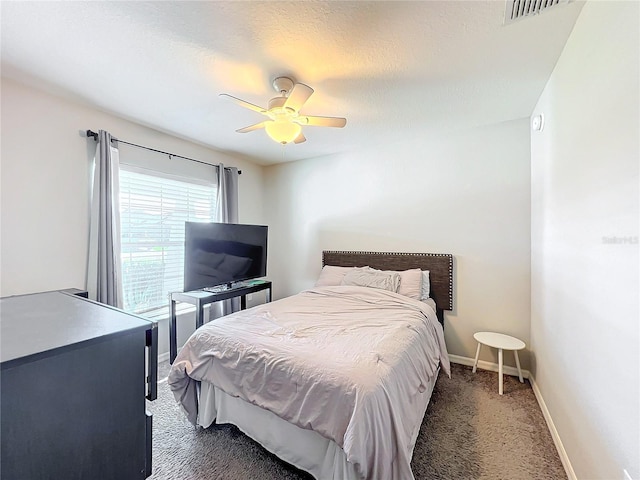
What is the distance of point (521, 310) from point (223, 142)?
149 inches

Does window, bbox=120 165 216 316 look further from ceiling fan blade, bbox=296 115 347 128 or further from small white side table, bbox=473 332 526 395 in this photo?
small white side table, bbox=473 332 526 395

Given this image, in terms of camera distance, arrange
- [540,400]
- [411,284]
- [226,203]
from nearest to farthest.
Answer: [540,400], [411,284], [226,203]

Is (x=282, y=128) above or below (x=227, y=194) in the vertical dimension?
above

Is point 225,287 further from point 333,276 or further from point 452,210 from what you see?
point 452,210

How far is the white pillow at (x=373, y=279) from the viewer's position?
294 cm

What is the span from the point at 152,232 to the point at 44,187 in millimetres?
972

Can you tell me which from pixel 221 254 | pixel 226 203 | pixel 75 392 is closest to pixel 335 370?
pixel 75 392

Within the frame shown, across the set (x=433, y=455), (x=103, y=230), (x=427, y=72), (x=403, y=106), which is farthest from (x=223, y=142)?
(x=433, y=455)

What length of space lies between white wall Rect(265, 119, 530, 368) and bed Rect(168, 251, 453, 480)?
0.91 meters

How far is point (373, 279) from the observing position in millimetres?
3076

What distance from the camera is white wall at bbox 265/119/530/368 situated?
2.72 meters

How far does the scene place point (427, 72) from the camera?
6.32ft

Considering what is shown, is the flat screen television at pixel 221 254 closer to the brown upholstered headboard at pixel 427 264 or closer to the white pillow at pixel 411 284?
the brown upholstered headboard at pixel 427 264

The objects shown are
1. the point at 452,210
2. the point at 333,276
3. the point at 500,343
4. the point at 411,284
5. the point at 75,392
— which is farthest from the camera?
the point at 333,276
